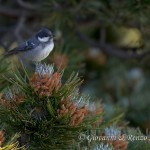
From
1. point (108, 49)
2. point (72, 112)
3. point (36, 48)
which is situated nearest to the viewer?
A: point (72, 112)

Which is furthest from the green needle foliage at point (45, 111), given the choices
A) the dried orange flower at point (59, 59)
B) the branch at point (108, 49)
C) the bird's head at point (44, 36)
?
the branch at point (108, 49)

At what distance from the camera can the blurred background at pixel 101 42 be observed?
7.63ft

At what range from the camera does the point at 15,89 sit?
4.47 feet

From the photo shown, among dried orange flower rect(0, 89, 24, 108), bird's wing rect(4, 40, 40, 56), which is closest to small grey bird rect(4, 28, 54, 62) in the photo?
bird's wing rect(4, 40, 40, 56)

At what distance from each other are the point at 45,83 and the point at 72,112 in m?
0.11

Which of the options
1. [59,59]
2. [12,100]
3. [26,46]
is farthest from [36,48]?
[12,100]

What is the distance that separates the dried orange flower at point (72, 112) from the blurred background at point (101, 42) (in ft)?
1.87

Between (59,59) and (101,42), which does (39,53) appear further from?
(101,42)

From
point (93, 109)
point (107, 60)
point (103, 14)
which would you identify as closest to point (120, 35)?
point (107, 60)

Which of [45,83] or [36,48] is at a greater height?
[36,48]

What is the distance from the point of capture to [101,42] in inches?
113

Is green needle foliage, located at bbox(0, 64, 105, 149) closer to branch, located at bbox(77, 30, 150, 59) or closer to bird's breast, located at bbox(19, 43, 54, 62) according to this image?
bird's breast, located at bbox(19, 43, 54, 62)

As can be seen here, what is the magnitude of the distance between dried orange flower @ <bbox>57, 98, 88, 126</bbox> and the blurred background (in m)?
0.57

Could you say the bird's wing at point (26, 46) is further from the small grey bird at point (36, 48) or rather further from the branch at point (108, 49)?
the branch at point (108, 49)
